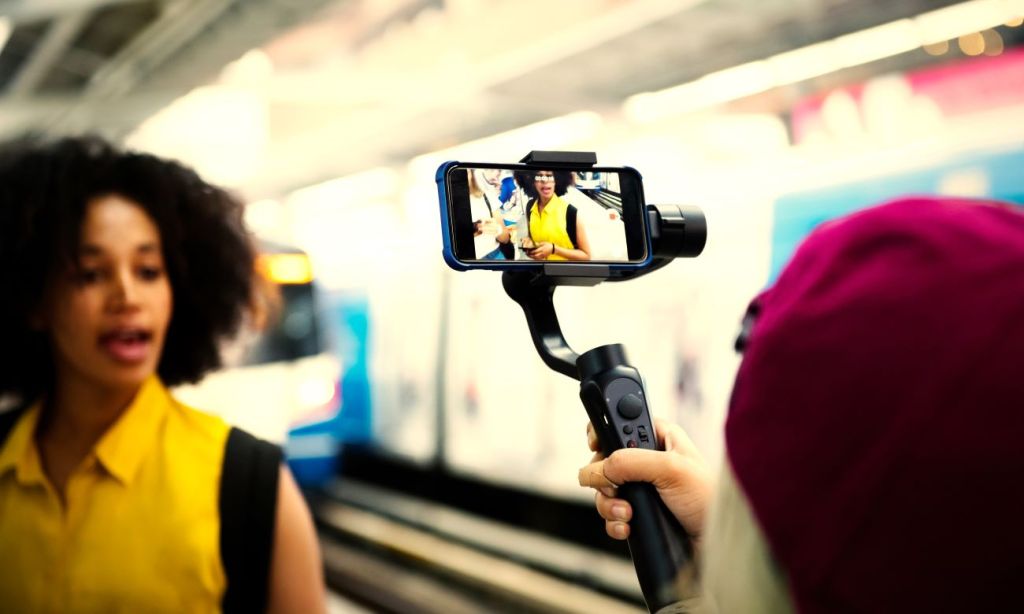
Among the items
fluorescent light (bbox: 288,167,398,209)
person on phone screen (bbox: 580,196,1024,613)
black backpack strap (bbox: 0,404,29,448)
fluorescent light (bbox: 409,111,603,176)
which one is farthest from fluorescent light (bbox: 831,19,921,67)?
fluorescent light (bbox: 288,167,398,209)

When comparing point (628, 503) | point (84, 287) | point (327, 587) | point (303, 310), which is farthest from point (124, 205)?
point (303, 310)

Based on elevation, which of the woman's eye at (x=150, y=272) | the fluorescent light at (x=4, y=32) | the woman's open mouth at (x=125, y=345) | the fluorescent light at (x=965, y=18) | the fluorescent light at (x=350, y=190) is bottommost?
the woman's open mouth at (x=125, y=345)

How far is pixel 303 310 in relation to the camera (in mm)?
5797

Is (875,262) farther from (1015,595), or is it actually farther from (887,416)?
(1015,595)

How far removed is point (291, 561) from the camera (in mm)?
1352

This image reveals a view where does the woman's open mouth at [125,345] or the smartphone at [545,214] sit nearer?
the smartphone at [545,214]

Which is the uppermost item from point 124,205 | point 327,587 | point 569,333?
point 124,205

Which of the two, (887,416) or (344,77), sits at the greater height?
(344,77)

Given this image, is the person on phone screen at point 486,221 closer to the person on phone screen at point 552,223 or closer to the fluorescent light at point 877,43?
the person on phone screen at point 552,223

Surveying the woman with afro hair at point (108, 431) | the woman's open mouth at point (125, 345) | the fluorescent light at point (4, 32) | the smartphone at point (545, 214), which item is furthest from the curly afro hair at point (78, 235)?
the fluorescent light at point (4, 32)

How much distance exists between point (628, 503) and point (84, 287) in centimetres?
100

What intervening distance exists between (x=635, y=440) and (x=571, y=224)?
227 millimetres

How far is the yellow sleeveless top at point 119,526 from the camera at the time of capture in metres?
1.25

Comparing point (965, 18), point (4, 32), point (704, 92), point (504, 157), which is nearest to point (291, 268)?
point (504, 157)
